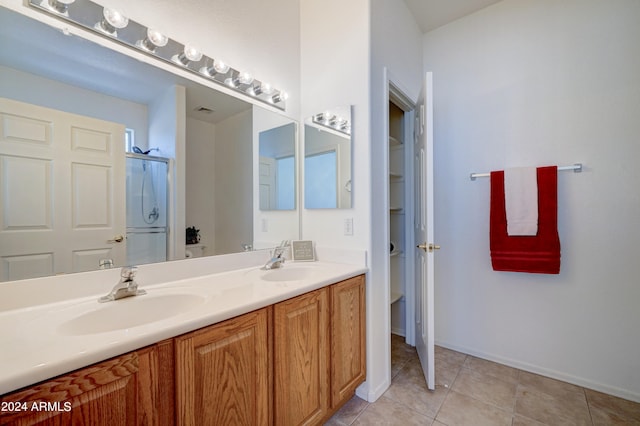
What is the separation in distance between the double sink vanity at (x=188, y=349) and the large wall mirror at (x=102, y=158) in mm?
116

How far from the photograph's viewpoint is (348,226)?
1.71 meters

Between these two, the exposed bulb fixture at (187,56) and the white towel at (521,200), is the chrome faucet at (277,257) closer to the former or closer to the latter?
the exposed bulb fixture at (187,56)

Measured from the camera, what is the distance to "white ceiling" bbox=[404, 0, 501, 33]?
6.58 ft

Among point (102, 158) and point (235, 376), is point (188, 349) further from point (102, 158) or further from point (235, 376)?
point (102, 158)

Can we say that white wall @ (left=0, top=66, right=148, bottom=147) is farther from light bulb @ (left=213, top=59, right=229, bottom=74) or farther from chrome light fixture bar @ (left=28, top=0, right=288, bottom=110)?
light bulb @ (left=213, top=59, right=229, bottom=74)

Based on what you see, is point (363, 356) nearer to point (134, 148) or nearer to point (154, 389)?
point (154, 389)

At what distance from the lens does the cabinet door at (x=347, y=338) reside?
4.51 feet

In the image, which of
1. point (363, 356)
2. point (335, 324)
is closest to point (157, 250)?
point (335, 324)

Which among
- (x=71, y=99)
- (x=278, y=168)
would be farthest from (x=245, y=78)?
(x=71, y=99)


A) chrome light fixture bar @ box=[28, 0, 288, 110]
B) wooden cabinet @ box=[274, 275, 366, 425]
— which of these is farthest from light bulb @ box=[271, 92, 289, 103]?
wooden cabinet @ box=[274, 275, 366, 425]

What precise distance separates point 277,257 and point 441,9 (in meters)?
2.30

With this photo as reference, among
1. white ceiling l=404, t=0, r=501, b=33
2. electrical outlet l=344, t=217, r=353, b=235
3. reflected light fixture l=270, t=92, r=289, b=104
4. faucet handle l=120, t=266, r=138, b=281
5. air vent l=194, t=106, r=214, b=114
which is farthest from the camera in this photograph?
white ceiling l=404, t=0, r=501, b=33

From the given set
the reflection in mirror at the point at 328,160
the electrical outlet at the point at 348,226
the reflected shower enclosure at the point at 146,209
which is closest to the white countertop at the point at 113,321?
the reflected shower enclosure at the point at 146,209

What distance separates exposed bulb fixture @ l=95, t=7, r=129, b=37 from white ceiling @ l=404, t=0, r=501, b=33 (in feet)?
6.31
